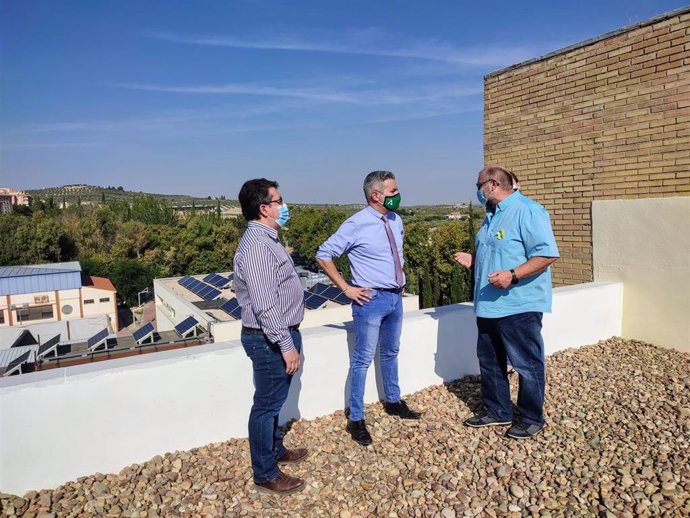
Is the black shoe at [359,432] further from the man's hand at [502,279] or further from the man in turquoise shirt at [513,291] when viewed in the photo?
the man's hand at [502,279]

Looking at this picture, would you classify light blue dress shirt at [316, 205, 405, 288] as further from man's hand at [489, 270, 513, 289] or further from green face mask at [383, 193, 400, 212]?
man's hand at [489, 270, 513, 289]

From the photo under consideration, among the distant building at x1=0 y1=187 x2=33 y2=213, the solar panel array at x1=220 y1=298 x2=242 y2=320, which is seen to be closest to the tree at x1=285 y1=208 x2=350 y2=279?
the solar panel array at x1=220 y1=298 x2=242 y2=320

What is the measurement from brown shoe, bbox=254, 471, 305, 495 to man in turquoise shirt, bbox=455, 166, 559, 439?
4.39 feet

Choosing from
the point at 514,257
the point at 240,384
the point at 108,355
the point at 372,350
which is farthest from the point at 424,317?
the point at 108,355

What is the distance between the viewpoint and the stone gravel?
8.34 ft

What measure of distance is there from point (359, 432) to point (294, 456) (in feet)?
1.60

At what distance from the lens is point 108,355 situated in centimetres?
1677

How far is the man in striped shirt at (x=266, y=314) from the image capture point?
2.52 metres

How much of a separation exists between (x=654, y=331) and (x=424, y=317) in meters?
2.99

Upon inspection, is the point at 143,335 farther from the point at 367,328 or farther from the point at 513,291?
the point at 513,291

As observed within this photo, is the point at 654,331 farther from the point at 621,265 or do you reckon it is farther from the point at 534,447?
the point at 534,447

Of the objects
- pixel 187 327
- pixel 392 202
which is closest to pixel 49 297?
pixel 187 327

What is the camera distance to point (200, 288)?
2405 cm

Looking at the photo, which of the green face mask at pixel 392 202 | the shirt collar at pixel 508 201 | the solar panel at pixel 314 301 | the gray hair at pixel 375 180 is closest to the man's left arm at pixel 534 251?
the shirt collar at pixel 508 201
